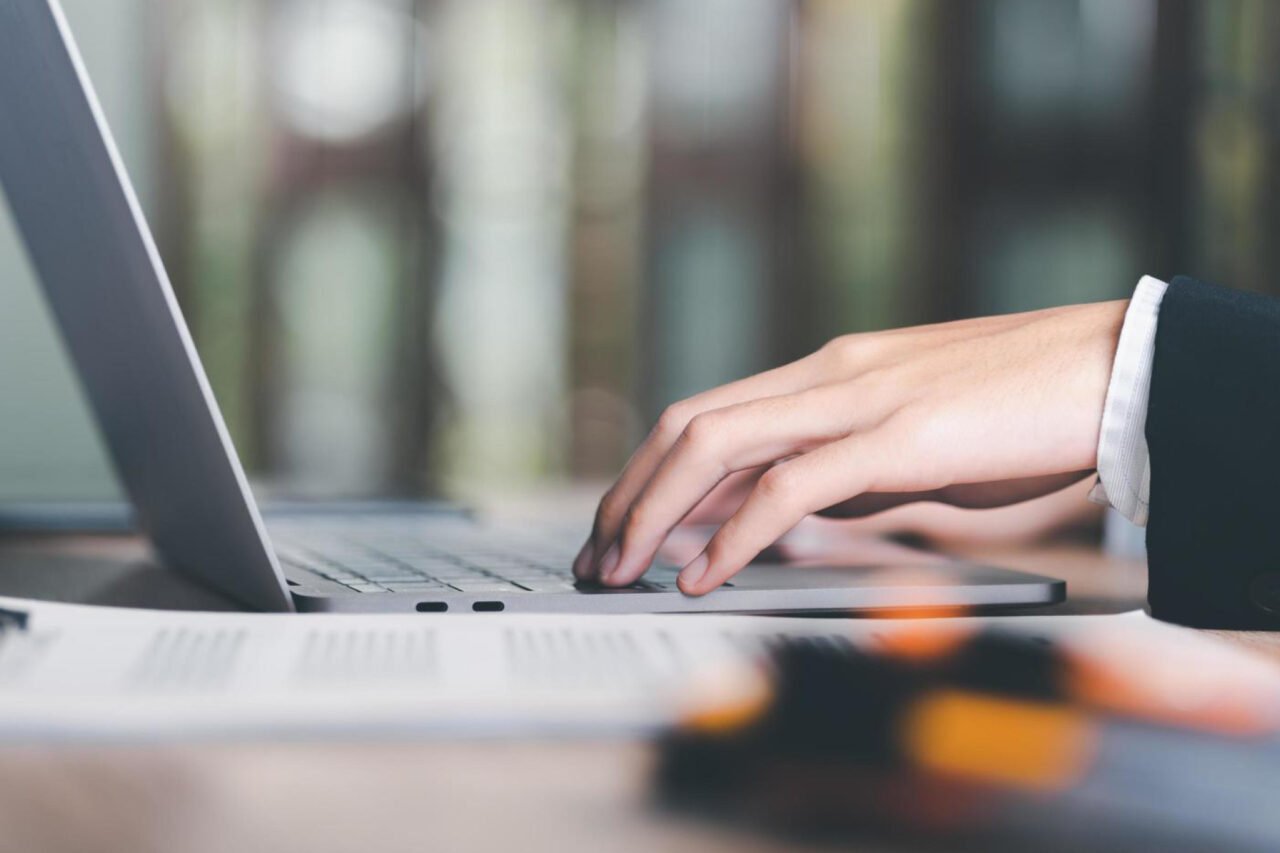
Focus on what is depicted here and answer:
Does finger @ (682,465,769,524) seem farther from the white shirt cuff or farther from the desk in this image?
the desk

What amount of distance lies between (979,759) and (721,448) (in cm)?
24

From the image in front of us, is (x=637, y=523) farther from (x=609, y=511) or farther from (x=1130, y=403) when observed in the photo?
(x=1130, y=403)

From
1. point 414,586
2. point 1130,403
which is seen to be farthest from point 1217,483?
point 414,586

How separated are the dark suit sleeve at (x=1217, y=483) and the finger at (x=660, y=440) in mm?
168

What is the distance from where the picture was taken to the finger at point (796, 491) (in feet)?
1.31

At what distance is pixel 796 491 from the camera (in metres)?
0.43

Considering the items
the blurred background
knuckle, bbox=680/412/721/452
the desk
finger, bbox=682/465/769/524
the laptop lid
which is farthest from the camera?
the blurred background

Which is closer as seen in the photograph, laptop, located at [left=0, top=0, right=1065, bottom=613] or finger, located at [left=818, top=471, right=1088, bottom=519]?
laptop, located at [left=0, top=0, right=1065, bottom=613]

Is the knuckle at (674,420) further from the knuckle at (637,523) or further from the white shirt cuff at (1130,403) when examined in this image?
the white shirt cuff at (1130,403)

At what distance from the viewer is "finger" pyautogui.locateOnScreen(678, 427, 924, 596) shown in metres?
0.40

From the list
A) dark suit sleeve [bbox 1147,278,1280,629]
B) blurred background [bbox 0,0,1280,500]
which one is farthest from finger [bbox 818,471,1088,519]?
blurred background [bbox 0,0,1280,500]

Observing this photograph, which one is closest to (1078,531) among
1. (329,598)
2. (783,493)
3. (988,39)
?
(783,493)

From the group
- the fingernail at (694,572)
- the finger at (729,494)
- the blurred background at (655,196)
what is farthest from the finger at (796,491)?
the blurred background at (655,196)

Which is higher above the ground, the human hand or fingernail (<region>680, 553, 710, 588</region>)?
the human hand
